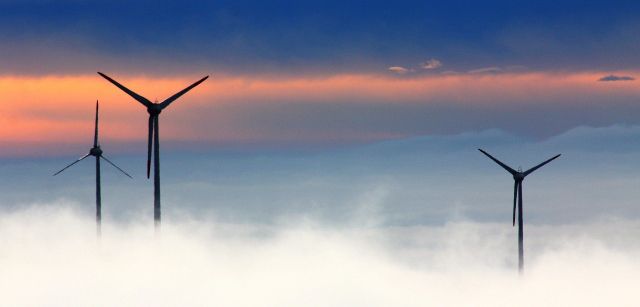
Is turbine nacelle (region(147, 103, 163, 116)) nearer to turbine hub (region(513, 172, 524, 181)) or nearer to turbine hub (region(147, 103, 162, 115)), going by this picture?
turbine hub (region(147, 103, 162, 115))

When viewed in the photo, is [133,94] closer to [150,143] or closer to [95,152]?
[150,143]

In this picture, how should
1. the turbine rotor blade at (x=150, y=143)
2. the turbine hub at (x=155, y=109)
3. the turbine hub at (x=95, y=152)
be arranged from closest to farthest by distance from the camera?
the turbine rotor blade at (x=150, y=143) → the turbine hub at (x=155, y=109) → the turbine hub at (x=95, y=152)

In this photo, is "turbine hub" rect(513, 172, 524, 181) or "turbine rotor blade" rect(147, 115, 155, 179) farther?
"turbine hub" rect(513, 172, 524, 181)

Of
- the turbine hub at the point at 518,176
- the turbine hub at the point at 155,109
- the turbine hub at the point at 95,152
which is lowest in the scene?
the turbine hub at the point at 518,176

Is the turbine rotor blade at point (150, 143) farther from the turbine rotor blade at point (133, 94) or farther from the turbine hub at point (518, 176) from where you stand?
the turbine hub at point (518, 176)

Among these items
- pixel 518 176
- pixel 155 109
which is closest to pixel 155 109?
pixel 155 109

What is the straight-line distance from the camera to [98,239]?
18762cm

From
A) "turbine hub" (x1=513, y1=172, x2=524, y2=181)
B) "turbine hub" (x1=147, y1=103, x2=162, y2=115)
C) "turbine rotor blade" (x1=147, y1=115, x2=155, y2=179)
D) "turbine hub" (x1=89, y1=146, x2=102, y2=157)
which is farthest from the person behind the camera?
"turbine hub" (x1=89, y1=146, x2=102, y2=157)

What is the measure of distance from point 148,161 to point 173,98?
27.8 feet

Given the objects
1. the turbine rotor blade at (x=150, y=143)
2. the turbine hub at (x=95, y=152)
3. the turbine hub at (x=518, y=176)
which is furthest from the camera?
the turbine hub at (x=95, y=152)

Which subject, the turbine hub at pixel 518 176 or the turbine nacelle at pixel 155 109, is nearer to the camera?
the turbine nacelle at pixel 155 109

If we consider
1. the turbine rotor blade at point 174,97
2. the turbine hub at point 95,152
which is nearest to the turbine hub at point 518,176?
the turbine rotor blade at point 174,97

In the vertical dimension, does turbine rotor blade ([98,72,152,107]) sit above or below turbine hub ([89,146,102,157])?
above

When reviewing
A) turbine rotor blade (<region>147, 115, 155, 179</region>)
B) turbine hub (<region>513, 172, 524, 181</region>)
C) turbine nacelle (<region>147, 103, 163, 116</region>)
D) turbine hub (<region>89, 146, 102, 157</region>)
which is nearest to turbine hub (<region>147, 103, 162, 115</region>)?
turbine nacelle (<region>147, 103, 163, 116</region>)
